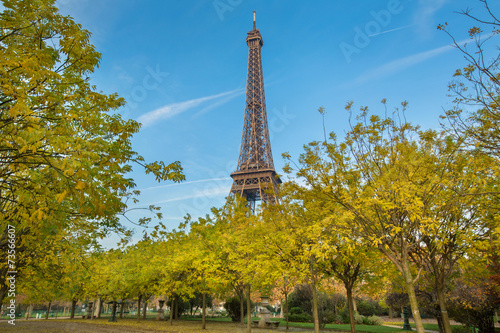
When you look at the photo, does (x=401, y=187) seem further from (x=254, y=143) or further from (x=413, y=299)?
(x=254, y=143)

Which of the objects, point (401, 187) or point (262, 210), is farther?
point (262, 210)

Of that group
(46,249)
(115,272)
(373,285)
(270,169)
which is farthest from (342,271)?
(270,169)

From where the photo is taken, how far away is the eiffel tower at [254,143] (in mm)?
45875

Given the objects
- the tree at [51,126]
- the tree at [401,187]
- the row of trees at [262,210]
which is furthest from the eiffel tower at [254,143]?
the tree at [51,126]

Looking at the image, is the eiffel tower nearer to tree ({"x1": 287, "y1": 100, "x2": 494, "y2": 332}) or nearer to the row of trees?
the row of trees

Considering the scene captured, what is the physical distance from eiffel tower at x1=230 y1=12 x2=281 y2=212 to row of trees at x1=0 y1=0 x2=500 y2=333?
23.4 m

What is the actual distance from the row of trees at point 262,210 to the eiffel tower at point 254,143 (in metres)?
23.4

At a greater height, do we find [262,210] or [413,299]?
[262,210]

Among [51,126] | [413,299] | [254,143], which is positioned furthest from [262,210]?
[254,143]

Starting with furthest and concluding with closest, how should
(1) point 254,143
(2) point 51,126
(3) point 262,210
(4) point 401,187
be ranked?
1. (1) point 254,143
2. (3) point 262,210
3. (4) point 401,187
4. (2) point 51,126

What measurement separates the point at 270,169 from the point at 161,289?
90.2 feet

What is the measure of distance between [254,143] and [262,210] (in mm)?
35940

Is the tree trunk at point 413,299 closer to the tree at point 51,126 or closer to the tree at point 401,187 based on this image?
the tree at point 401,187

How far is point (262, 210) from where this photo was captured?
17.3 metres
